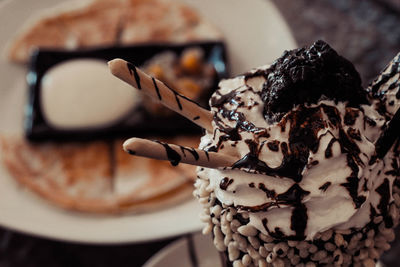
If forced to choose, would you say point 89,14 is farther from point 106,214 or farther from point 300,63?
point 300,63

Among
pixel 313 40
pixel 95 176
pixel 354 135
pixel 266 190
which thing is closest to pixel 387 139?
pixel 354 135

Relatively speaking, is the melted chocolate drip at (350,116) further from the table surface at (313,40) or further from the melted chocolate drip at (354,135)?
the table surface at (313,40)

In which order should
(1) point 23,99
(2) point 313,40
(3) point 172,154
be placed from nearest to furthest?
(3) point 172,154, (1) point 23,99, (2) point 313,40

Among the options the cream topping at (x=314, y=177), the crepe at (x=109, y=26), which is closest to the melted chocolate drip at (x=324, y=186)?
the cream topping at (x=314, y=177)

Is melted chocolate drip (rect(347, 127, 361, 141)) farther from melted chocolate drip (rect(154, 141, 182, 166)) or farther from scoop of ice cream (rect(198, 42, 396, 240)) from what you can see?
melted chocolate drip (rect(154, 141, 182, 166))

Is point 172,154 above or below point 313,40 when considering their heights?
above

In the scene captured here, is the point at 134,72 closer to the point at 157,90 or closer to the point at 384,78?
the point at 157,90
